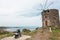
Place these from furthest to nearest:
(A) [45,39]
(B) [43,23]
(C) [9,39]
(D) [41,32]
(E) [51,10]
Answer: (B) [43,23]
(E) [51,10]
(C) [9,39]
(D) [41,32]
(A) [45,39]

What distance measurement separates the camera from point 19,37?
78.0 ft

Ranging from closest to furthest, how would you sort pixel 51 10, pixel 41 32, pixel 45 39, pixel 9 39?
pixel 45 39, pixel 41 32, pixel 9 39, pixel 51 10

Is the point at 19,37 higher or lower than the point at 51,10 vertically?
lower

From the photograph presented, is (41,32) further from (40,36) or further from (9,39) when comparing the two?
(9,39)

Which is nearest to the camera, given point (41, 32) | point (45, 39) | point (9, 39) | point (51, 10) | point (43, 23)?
point (45, 39)

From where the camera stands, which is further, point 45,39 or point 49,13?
point 49,13

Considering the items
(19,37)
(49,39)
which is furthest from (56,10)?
(49,39)

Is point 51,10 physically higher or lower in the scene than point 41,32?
higher

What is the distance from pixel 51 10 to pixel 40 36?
2133cm

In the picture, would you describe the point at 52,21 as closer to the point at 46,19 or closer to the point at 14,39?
the point at 46,19

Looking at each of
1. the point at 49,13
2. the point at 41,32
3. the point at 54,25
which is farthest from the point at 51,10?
the point at 41,32

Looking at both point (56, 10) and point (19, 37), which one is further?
point (56, 10)

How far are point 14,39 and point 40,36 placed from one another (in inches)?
204

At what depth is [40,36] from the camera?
→ 1909 cm
